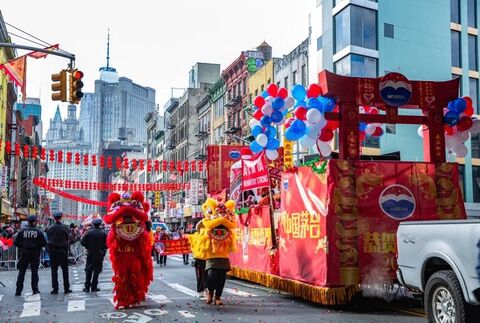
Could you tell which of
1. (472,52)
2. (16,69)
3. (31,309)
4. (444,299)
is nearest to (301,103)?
(444,299)

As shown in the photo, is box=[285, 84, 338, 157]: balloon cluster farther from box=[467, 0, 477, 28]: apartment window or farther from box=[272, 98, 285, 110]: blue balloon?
box=[467, 0, 477, 28]: apartment window

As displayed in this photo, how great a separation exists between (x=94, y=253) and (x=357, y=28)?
25253 millimetres

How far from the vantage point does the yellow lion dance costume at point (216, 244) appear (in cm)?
1109

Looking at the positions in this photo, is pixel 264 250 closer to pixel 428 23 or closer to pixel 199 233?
pixel 199 233

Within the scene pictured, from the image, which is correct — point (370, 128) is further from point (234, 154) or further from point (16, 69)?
point (16, 69)

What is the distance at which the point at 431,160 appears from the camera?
11.3m

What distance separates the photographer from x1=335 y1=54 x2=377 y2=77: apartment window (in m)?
34.2

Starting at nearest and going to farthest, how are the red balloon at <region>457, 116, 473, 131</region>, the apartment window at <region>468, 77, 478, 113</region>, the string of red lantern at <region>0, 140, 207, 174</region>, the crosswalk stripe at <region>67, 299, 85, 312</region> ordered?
the crosswalk stripe at <region>67, 299, 85, 312</region> → the red balloon at <region>457, 116, 473, 131</region> → the string of red lantern at <region>0, 140, 207, 174</region> → the apartment window at <region>468, 77, 478, 113</region>

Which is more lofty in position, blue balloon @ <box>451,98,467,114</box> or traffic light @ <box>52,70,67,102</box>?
traffic light @ <box>52,70,67,102</box>

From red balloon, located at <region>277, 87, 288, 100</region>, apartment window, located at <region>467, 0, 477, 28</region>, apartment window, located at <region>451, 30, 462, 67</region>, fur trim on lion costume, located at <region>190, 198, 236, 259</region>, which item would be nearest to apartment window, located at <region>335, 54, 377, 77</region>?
apartment window, located at <region>451, 30, 462, 67</region>

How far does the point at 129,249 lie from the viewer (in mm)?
10914

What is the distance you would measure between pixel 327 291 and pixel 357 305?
112cm

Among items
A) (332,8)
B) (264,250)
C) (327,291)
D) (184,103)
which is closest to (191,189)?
(184,103)

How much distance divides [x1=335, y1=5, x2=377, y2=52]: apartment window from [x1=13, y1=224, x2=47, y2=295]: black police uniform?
2501cm
